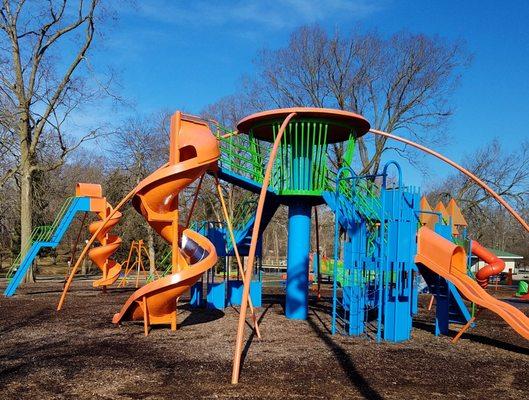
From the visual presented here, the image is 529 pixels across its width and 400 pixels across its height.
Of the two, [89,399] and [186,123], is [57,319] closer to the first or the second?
[186,123]

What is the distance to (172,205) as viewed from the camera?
13.3 m

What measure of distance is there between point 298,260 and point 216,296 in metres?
4.08

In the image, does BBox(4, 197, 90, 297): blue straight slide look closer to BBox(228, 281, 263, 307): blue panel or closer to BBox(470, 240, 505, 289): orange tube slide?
BBox(228, 281, 263, 307): blue panel

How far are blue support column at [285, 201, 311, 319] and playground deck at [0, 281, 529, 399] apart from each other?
919 millimetres

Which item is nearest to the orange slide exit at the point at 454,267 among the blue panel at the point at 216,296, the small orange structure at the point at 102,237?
the blue panel at the point at 216,296

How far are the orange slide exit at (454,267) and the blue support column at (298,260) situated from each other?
3.70m

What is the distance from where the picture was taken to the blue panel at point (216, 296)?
1848 cm

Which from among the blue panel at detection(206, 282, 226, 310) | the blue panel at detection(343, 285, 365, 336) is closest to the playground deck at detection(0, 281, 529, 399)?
the blue panel at detection(343, 285, 365, 336)

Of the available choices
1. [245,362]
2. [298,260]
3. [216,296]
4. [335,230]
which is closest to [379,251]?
[335,230]

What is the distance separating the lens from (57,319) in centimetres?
1483

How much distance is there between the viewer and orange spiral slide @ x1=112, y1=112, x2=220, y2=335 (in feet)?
40.9

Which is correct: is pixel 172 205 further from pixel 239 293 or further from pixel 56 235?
pixel 56 235

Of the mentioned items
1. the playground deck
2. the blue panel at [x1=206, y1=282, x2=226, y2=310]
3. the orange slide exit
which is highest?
the orange slide exit

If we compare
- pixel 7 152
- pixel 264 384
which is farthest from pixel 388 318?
A: pixel 7 152
